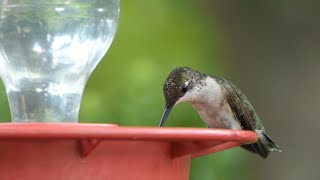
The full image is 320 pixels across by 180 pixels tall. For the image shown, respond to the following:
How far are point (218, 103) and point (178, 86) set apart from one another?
Result: 373 mm

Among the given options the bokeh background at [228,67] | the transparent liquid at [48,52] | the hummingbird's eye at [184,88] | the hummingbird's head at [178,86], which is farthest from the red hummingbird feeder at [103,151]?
the bokeh background at [228,67]

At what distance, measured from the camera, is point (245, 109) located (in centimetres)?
395

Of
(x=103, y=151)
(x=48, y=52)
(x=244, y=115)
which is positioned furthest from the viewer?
(x=244, y=115)

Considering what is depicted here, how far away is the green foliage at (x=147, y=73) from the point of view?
12.9 feet

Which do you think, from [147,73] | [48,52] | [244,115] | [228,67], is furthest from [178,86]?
[228,67]

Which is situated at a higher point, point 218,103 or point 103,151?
point 103,151

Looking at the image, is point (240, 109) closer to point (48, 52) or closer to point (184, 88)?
point (184, 88)

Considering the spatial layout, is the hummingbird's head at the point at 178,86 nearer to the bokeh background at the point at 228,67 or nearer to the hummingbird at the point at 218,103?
the hummingbird at the point at 218,103

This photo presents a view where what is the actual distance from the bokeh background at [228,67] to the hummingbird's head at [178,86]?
8.6 inches

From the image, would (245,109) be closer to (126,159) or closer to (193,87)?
(193,87)

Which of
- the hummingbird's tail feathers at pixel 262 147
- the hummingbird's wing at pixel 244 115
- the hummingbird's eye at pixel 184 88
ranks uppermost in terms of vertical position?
the hummingbird's eye at pixel 184 88

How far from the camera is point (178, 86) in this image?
3.63m

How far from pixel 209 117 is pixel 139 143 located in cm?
166

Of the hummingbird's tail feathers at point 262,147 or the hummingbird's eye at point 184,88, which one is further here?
the hummingbird's tail feathers at point 262,147
